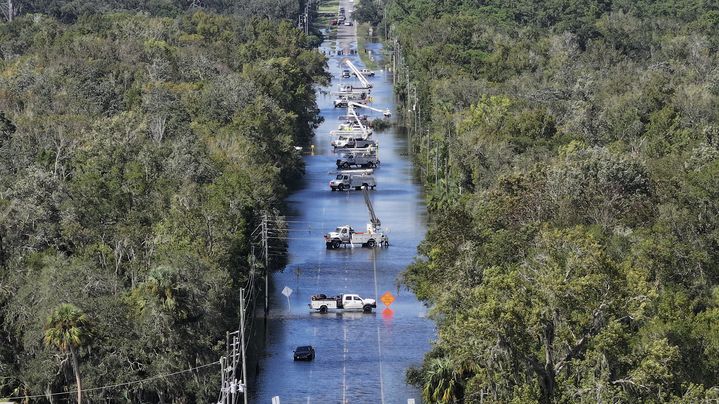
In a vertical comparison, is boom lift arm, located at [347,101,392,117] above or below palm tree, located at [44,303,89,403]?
below

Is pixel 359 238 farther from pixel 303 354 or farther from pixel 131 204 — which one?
pixel 303 354

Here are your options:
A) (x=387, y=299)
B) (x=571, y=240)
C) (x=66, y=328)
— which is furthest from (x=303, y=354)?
(x=571, y=240)

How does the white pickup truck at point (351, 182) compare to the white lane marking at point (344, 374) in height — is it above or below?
below

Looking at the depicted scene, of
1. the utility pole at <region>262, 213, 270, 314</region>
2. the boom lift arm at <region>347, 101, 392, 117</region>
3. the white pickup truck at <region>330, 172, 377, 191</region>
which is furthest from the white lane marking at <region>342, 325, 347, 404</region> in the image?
the boom lift arm at <region>347, 101, 392, 117</region>

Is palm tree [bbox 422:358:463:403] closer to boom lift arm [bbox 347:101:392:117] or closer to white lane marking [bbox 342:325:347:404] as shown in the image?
white lane marking [bbox 342:325:347:404]

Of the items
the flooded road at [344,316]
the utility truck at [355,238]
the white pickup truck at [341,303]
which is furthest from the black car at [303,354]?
the utility truck at [355,238]

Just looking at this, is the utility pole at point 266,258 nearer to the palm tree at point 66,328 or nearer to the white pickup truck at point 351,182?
the palm tree at point 66,328
